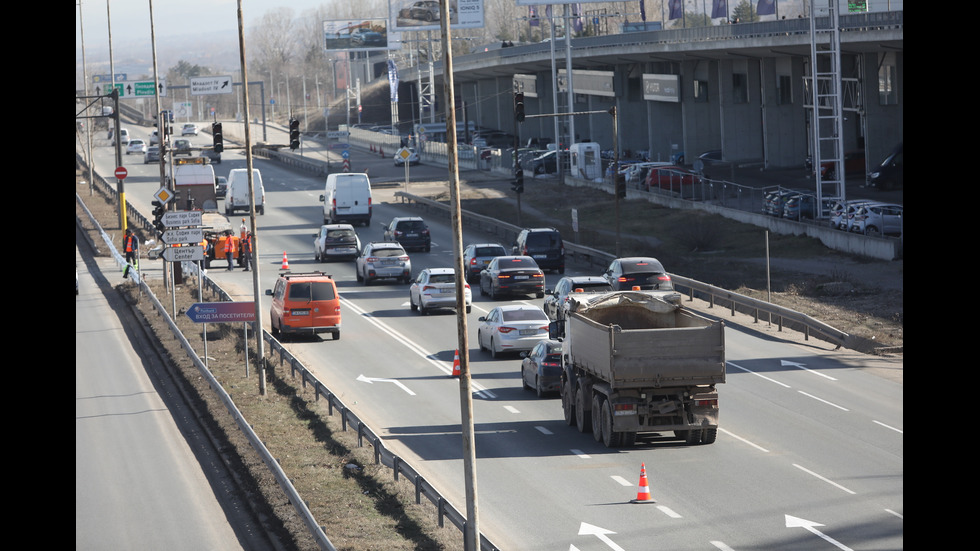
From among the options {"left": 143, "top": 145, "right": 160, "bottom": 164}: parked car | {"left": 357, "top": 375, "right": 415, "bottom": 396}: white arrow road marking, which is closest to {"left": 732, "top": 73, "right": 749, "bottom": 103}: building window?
{"left": 143, "top": 145, "right": 160, "bottom": 164}: parked car

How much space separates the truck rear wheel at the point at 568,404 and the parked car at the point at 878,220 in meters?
29.5

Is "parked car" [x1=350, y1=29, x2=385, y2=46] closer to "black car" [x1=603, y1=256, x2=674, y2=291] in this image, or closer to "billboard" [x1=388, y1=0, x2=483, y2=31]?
"billboard" [x1=388, y1=0, x2=483, y2=31]

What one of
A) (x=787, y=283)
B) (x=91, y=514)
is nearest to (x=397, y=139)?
(x=787, y=283)

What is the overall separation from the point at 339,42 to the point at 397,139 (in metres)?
27.5

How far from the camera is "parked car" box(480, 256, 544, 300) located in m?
40.7

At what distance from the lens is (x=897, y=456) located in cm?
2100

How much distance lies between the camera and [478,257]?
45.7 meters

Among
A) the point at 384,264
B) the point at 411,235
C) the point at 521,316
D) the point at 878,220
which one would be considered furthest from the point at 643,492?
the point at 411,235

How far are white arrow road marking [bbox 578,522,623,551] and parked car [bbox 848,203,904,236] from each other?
36.1 metres

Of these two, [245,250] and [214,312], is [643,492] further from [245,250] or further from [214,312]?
[245,250]

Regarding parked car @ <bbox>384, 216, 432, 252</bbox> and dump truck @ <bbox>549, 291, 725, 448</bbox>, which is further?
parked car @ <bbox>384, 216, 432, 252</bbox>

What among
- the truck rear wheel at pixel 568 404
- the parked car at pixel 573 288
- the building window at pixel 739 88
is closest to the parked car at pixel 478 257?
the parked car at pixel 573 288
